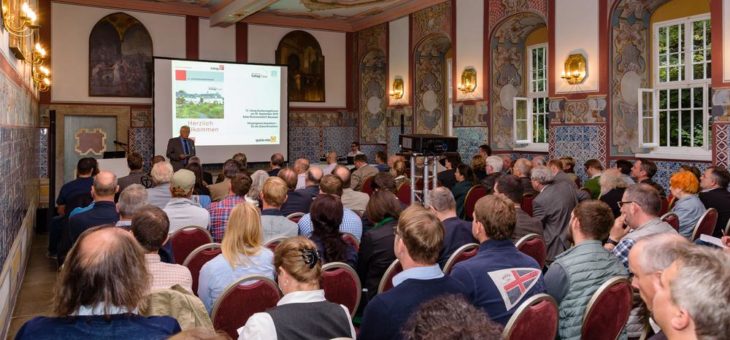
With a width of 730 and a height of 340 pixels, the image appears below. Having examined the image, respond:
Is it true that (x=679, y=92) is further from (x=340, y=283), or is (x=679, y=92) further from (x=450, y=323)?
(x=450, y=323)

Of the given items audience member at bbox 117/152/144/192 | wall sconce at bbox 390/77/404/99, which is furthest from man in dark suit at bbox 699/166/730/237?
wall sconce at bbox 390/77/404/99

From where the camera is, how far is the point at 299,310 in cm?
241

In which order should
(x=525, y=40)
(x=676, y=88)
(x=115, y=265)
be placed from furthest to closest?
1. (x=525, y=40)
2. (x=676, y=88)
3. (x=115, y=265)

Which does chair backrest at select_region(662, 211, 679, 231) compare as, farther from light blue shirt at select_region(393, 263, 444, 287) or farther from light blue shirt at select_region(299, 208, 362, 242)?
light blue shirt at select_region(393, 263, 444, 287)

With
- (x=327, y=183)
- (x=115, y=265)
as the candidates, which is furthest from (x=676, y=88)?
(x=115, y=265)

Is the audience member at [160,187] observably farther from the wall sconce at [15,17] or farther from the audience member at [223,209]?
the wall sconce at [15,17]

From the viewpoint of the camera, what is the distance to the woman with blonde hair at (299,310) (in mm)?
2303

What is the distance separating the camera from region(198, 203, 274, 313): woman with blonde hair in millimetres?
3434

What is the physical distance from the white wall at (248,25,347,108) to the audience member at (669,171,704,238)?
12044mm

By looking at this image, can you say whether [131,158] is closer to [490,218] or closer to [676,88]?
[490,218]

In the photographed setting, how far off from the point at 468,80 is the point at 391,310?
11.5 m

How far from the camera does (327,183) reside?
18.9 feet

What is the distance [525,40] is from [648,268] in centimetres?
1185

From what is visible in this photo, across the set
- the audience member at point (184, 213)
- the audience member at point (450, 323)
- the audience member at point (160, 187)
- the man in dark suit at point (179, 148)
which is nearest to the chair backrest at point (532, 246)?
the audience member at point (184, 213)
